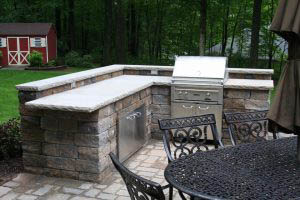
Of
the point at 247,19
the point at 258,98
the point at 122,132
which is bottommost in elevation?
the point at 122,132

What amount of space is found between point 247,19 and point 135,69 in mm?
14785

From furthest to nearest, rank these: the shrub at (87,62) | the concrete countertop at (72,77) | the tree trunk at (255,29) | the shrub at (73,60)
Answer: the shrub at (73,60), the shrub at (87,62), the tree trunk at (255,29), the concrete countertop at (72,77)

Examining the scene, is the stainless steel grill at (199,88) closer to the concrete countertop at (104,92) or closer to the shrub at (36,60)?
the concrete countertop at (104,92)

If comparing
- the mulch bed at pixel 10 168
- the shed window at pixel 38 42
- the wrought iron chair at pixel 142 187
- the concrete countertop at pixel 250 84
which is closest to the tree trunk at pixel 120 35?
the shed window at pixel 38 42

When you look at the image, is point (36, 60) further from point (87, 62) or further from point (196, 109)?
point (196, 109)

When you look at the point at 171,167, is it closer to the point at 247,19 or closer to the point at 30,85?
the point at 30,85

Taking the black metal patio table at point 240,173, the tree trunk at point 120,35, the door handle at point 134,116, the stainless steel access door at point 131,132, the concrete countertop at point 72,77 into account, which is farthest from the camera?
the tree trunk at point 120,35

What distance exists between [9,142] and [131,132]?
1630 millimetres

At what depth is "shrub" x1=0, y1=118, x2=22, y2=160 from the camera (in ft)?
17.3

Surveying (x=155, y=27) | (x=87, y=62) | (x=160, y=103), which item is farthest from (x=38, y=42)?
(x=160, y=103)

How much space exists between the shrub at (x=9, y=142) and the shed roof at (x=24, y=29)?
15.6m

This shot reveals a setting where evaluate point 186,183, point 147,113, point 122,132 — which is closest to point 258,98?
point 147,113

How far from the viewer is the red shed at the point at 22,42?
20266 millimetres

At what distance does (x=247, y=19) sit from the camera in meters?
20.5
